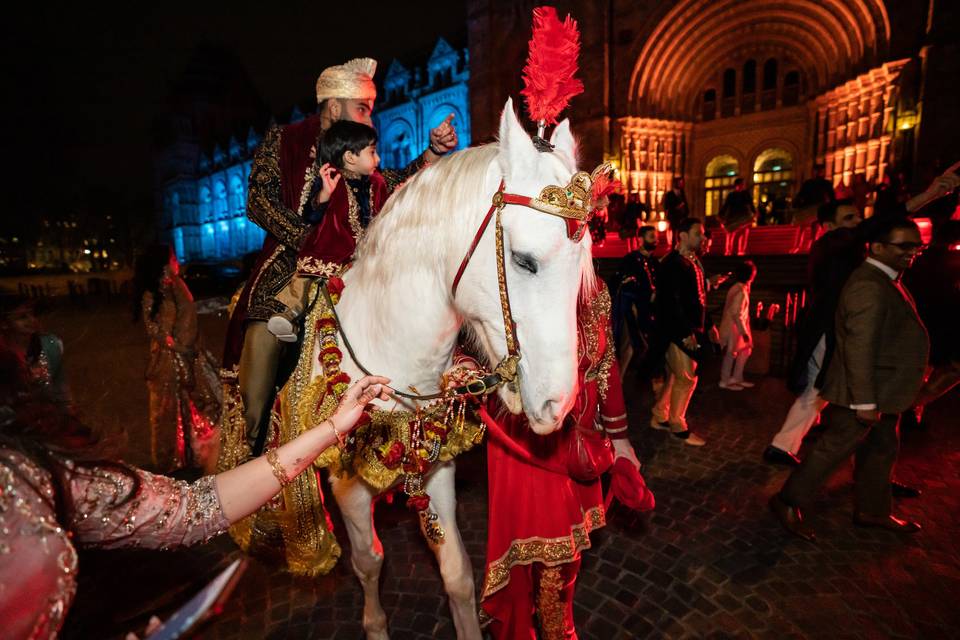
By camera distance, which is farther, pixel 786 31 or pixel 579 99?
pixel 579 99

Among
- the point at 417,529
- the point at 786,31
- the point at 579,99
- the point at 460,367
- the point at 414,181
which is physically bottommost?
the point at 417,529

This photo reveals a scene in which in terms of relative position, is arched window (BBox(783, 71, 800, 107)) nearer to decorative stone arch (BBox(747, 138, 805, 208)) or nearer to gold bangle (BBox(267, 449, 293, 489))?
decorative stone arch (BBox(747, 138, 805, 208))

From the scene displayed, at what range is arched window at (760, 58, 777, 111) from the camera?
831 inches

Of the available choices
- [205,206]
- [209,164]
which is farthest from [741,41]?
[205,206]

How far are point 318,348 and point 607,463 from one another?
153cm

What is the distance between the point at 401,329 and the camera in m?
2.01

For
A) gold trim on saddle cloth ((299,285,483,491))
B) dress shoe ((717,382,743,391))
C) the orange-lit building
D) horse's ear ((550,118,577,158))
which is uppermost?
the orange-lit building

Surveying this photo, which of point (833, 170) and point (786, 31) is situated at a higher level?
point (786, 31)

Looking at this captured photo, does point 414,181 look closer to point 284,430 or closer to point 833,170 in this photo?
point 284,430

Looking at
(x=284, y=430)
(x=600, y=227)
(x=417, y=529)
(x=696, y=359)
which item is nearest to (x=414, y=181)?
(x=284, y=430)

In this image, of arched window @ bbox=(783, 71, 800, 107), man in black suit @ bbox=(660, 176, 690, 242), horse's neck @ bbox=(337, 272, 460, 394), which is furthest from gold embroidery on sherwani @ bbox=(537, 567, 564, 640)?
arched window @ bbox=(783, 71, 800, 107)

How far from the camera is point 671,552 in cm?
372

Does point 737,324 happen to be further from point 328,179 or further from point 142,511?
point 142,511

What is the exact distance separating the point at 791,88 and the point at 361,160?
2519 centimetres
